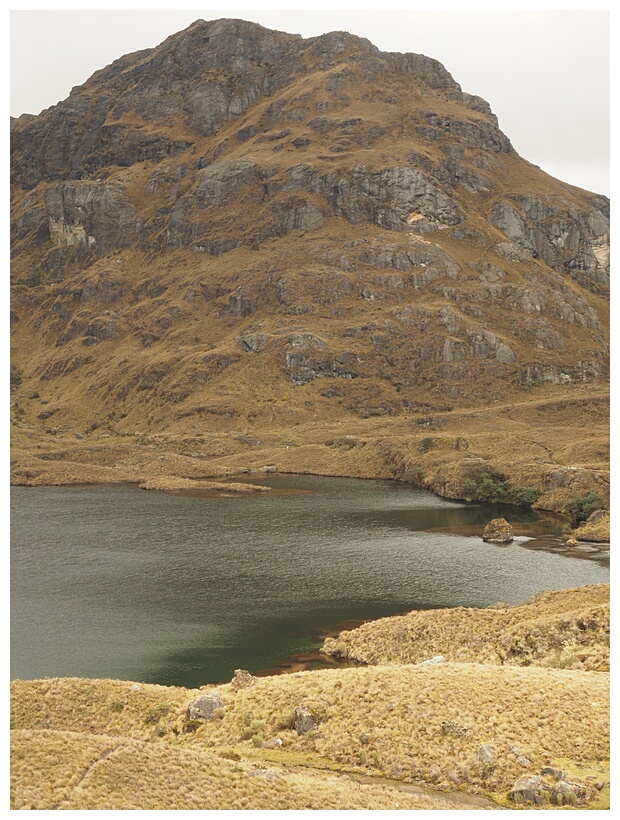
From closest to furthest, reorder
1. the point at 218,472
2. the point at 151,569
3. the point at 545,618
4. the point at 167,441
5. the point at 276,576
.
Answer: the point at 545,618 < the point at 276,576 < the point at 151,569 < the point at 218,472 < the point at 167,441

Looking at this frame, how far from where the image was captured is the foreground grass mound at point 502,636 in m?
48.3

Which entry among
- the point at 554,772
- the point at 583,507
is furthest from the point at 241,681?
the point at 583,507

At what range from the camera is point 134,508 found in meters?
131

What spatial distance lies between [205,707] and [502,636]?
23433 mm

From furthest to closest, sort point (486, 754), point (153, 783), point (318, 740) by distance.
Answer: point (318, 740), point (486, 754), point (153, 783)

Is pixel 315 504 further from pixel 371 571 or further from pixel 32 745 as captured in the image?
pixel 32 745

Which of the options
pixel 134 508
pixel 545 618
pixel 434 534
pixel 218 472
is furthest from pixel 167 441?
pixel 545 618

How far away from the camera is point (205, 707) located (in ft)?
128

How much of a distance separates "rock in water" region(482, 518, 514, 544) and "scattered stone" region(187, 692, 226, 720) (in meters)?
69.2

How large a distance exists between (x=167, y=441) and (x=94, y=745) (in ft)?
568

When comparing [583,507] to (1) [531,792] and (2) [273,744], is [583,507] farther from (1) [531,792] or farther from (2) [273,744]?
(1) [531,792]

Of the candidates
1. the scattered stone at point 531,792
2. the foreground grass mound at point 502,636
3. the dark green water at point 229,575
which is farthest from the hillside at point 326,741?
the dark green water at point 229,575

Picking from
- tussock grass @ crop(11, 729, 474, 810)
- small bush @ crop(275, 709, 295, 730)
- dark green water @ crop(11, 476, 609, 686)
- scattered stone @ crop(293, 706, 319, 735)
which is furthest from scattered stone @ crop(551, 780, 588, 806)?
dark green water @ crop(11, 476, 609, 686)

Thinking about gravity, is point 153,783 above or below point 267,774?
above
